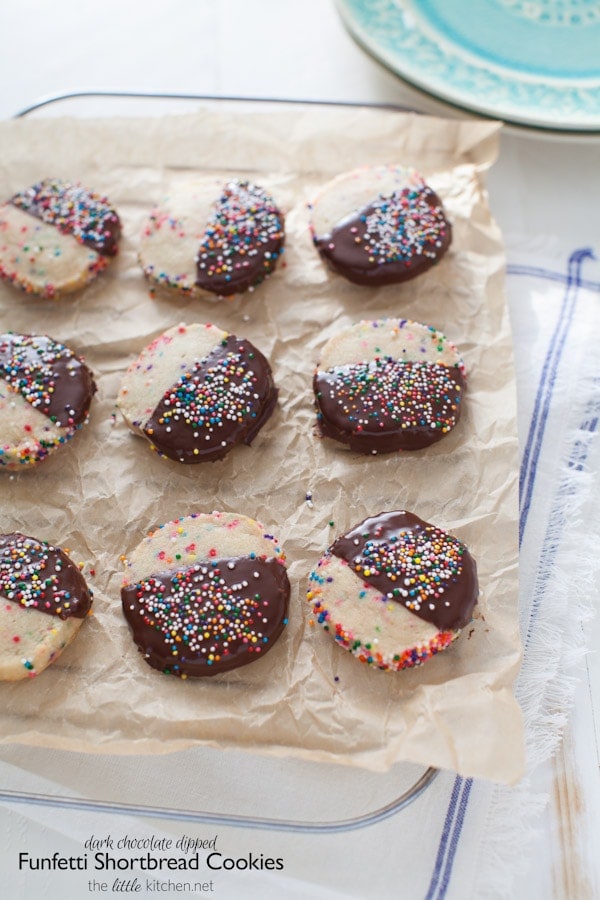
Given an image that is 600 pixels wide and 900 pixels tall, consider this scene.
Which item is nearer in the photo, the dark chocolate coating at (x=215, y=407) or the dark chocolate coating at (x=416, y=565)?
the dark chocolate coating at (x=416, y=565)

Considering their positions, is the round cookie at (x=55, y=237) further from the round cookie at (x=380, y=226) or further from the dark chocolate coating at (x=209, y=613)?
the dark chocolate coating at (x=209, y=613)

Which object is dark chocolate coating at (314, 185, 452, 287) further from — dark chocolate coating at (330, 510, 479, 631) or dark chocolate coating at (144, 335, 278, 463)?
dark chocolate coating at (330, 510, 479, 631)

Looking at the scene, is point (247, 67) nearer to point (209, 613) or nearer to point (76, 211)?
point (76, 211)

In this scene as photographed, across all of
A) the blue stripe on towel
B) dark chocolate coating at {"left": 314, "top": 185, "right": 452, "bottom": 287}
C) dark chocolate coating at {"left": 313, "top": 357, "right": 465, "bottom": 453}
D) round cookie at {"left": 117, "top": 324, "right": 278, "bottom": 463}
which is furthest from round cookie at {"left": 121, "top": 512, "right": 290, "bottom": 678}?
dark chocolate coating at {"left": 314, "top": 185, "right": 452, "bottom": 287}

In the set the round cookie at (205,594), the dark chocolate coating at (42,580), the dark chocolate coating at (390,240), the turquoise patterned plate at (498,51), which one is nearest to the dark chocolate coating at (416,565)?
the round cookie at (205,594)

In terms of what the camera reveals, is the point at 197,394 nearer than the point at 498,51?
Yes

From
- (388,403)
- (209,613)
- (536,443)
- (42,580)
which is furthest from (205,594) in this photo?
(536,443)
